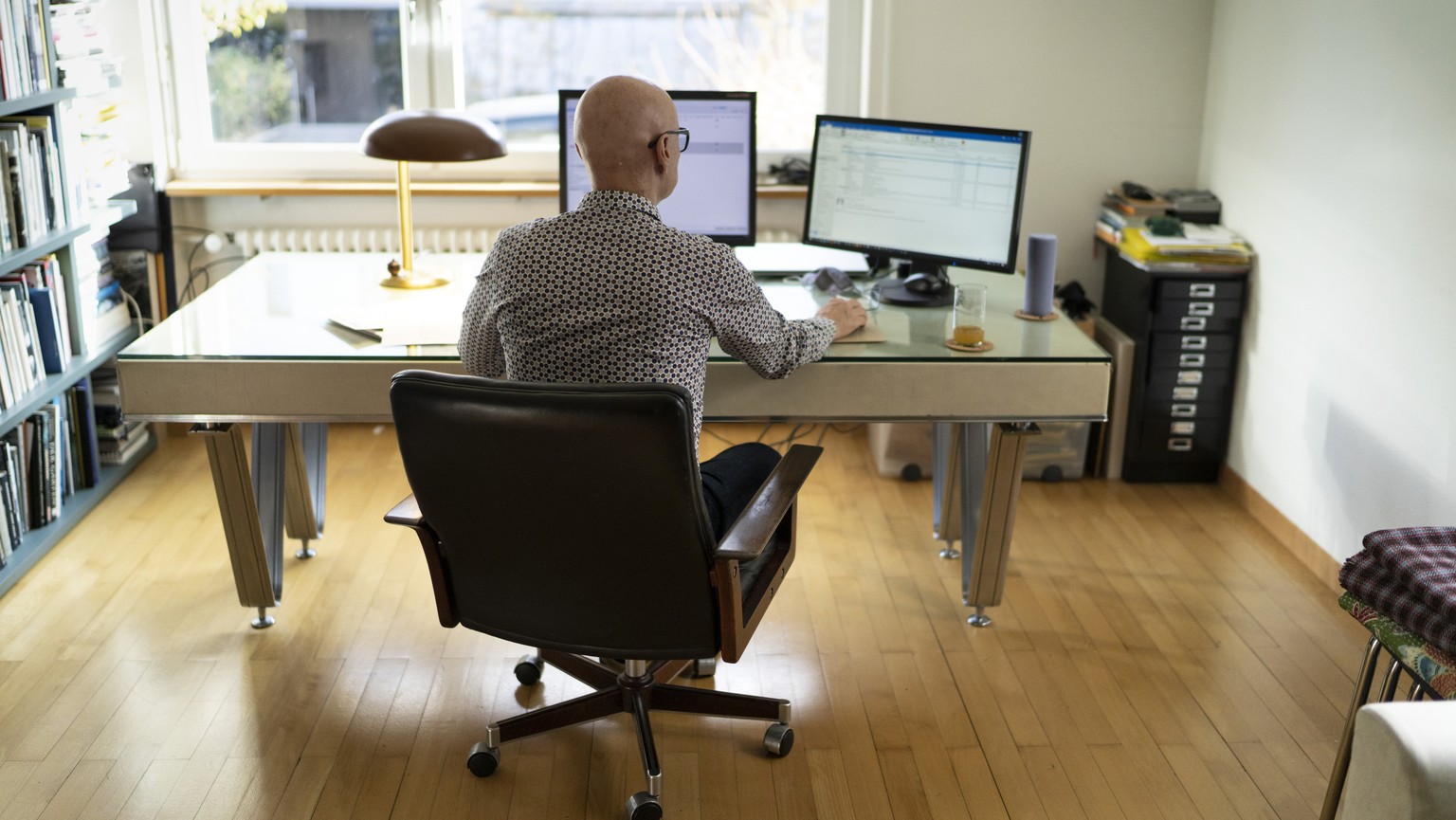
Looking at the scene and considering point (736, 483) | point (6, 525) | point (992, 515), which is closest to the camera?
point (736, 483)

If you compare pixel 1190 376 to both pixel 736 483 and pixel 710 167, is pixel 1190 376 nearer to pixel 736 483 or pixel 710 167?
pixel 710 167

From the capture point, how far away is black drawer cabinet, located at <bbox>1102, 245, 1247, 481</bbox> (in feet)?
11.9

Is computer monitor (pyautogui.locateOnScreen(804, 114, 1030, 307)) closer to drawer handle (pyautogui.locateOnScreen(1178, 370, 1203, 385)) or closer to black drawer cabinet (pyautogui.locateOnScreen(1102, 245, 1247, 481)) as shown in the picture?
black drawer cabinet (pyautogui.locateOnScreen(1102, 245, 1247, 481))

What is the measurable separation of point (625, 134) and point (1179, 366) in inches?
87.0

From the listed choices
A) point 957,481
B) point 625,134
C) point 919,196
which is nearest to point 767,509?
point 625,134

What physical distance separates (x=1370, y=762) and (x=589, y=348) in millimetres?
1217

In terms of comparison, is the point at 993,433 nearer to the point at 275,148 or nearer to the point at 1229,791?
the point at 1229,791

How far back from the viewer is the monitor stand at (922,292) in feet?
9.53

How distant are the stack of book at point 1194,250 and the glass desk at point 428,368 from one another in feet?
3.08

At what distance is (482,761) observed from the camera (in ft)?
7.59

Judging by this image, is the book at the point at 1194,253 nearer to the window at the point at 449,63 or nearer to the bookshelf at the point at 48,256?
the window at the point at 449,63

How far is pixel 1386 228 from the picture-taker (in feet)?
9.63

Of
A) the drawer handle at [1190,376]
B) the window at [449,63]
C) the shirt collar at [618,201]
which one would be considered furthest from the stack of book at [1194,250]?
the shirt collar at [618,201]

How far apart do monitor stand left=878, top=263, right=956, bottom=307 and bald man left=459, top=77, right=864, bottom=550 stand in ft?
2.67
